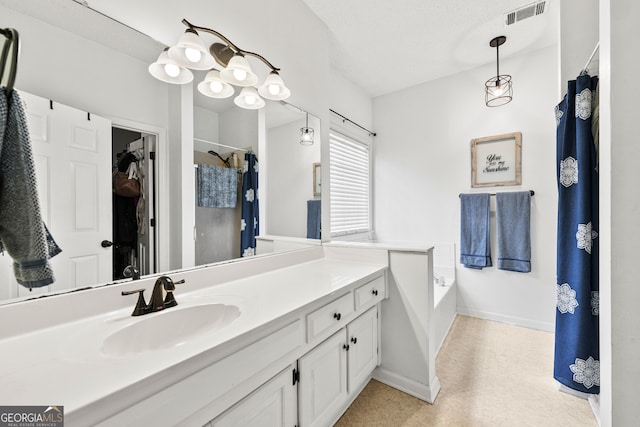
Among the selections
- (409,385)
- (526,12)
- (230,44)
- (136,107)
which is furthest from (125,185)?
(526,12)

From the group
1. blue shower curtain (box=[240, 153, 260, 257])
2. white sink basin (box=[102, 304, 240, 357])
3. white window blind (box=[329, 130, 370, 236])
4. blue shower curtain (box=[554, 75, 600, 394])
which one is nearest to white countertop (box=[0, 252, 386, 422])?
white sink basin (box=[102, 304, 240, 357])

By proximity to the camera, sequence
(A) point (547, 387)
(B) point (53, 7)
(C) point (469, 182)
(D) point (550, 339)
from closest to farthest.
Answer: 1. (B) point (53, 7)
2. (A) point (547, 387)
3. (D) point (550, 339)
4. (C) point (469, 182)

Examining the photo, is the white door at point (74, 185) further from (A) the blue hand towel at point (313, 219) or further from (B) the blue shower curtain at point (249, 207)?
(A) the blue hand towel at point (313, 219)

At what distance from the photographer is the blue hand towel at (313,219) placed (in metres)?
2.16

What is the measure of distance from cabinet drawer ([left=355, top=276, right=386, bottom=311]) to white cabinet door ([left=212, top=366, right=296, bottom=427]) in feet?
1.91

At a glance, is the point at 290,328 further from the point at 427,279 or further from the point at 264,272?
the point at 427,279

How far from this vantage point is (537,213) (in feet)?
8.67

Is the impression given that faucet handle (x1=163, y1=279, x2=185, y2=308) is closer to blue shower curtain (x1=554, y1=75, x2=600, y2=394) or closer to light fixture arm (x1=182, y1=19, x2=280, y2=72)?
light fixture arm (x1=182, y1=19, x2=280, y2=72)

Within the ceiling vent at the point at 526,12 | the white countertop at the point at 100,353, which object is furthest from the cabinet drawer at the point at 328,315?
the ceiling vent at the point at 526,12

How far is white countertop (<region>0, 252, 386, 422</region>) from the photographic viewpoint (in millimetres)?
561

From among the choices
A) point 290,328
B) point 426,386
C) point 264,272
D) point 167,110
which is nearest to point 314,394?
point 290,328

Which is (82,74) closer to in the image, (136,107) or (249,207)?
(136,107)

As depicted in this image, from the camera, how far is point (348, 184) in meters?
3.21

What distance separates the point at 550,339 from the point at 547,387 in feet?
2.87
